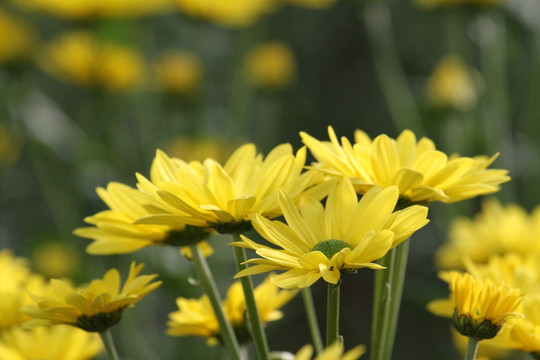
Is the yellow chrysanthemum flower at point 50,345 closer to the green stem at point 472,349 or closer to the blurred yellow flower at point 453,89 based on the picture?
the green stem at point 472,349

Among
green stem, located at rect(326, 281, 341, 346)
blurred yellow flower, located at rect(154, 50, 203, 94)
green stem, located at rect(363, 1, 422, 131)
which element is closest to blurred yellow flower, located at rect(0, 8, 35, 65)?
blurred yellow flower, located at rect(154, 50, 203, 94)

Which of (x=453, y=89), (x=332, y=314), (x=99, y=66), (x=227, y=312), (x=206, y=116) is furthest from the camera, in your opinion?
(x=206, y=116)

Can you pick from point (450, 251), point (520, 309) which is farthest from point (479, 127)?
point (520, 309)

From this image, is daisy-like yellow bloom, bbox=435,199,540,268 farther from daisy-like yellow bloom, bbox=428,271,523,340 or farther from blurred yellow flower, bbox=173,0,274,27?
blurred yellow flower, bbox=173,0,274,27

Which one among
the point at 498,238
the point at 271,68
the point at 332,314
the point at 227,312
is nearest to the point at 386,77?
the point at 271,68

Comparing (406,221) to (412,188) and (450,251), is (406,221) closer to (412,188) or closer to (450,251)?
(412,188)

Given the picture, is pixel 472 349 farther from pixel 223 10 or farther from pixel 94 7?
pixel 94 7

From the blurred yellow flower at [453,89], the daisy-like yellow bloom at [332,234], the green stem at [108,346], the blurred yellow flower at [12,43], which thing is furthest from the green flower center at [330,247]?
the blurred yellow flower at [12,43]
